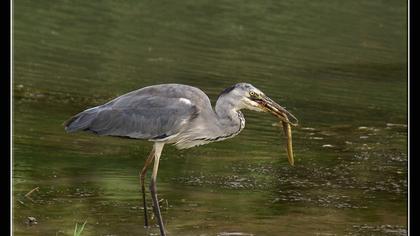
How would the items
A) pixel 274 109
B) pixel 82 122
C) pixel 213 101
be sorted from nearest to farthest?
pixel 274 109
pixel 82 122
pixel 213 101

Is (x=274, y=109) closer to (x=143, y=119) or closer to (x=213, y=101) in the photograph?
(x=143, y=119)

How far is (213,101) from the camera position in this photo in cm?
1168

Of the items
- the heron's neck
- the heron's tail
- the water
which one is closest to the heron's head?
the heron's neck

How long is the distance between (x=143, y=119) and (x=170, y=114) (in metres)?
0.21

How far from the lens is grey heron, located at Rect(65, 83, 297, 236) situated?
24.7 ft

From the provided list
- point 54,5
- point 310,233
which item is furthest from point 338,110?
point 54,5

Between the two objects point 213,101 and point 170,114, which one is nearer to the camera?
point 170,114

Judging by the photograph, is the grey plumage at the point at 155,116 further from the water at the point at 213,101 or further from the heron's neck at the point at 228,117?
the water at the point at 213,101

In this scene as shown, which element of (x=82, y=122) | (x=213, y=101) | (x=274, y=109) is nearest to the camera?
(x=274, y=109)

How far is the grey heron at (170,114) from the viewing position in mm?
7539

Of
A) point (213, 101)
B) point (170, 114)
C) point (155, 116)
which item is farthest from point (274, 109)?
point (213, 101)

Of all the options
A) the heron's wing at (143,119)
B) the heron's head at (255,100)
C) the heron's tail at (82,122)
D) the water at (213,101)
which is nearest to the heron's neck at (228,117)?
the heron's head at (255,100)

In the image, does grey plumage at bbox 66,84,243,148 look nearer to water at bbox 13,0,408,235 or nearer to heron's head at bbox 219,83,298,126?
heron's head at bbox 219,83,298,126
